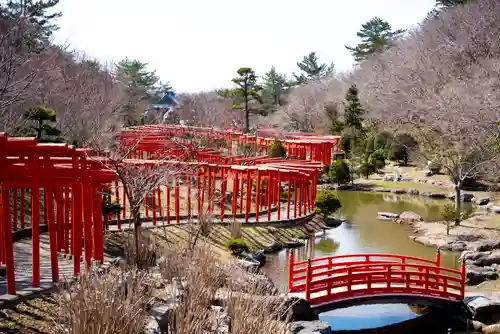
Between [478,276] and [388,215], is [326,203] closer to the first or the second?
[388,215]

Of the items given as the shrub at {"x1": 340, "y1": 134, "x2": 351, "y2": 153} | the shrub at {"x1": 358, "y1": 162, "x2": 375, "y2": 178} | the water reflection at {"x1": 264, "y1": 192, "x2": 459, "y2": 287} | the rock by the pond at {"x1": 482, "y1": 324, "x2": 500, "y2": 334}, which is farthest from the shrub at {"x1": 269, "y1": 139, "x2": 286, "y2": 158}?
the rock by the pond at {"x1": 482, "y1": 324, "x2": 500, "y2": 334}

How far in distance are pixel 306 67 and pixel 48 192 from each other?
63.1 metres

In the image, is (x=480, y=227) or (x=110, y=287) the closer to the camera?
(x=110, y=287)

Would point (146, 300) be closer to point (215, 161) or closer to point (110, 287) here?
point (110, 287)

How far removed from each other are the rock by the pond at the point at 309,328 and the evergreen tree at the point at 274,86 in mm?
56570

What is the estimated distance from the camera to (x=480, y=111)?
1795 centimetres

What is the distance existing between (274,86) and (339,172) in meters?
34.6

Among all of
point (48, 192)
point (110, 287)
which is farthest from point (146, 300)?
point (48, 192)

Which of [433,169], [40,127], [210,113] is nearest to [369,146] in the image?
[433,169]

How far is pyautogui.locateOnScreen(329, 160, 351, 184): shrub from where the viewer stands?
110ft

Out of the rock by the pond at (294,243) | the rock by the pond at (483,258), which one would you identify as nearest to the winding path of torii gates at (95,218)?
the rock by the pond at (294,243)

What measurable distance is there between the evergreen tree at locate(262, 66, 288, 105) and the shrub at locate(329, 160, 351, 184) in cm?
3312

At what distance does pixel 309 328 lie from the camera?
10289mm

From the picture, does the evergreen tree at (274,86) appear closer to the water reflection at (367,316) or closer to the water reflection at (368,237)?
the water reflection at (368,237)
